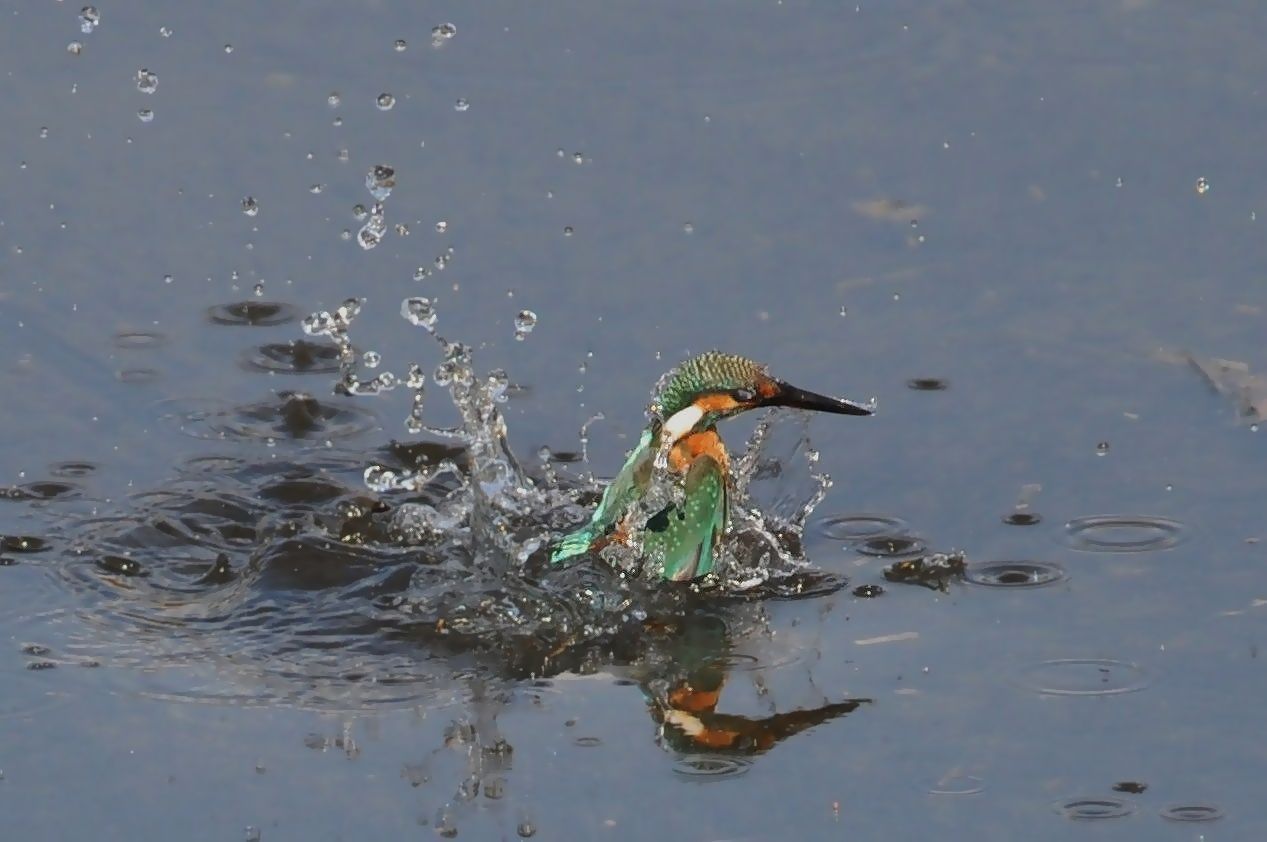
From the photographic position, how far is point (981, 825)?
384cm

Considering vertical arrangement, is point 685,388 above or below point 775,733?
above

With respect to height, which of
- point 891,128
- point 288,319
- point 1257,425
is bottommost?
point 1257,425

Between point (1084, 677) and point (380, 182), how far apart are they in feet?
9.43

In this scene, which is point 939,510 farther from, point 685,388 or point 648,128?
point 648,128

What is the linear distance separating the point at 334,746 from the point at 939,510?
68.7 inches

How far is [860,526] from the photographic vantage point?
512 centimetres

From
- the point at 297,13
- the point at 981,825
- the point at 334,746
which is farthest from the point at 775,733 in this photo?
Result: the point at 297,13

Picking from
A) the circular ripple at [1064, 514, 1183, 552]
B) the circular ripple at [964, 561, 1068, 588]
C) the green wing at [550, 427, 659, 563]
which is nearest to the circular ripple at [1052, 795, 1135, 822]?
the circular ripple at [964, 561, 1068, 588]

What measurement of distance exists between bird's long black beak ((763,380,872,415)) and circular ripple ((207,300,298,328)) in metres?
1.63

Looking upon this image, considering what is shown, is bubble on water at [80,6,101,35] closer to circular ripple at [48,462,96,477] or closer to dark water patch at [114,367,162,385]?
dark water patch at [114,367,162,385]

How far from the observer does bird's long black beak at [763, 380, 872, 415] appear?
5.13m

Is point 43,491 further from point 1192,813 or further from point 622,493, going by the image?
point 1192,813

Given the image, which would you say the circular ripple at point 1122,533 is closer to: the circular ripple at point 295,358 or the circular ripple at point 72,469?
the circular ripple at point 295,358

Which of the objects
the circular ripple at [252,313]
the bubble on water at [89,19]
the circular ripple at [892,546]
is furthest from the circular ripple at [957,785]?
the bubble on water at [89,19]
